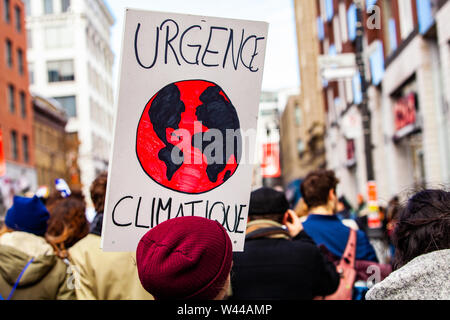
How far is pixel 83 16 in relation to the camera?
7112 cm

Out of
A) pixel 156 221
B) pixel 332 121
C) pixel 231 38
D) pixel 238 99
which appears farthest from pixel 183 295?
pixel 332 121

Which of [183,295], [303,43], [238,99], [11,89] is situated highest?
[303,43]

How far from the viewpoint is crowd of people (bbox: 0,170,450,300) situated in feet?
6.29

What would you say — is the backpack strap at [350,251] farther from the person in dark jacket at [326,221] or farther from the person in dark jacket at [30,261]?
the person in dark jacket at [30,261]

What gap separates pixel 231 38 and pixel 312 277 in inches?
61.6

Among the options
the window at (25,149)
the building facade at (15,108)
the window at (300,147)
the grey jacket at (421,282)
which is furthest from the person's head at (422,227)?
the window at (300,147)

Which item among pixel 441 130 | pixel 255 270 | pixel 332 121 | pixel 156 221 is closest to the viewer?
pixel 156 221

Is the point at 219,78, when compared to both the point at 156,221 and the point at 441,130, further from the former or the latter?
the point at 441,130

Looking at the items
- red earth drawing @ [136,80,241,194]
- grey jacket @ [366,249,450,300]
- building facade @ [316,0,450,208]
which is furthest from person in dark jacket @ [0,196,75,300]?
building facade @ [316,0,450,208]

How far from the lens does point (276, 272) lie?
3.61m

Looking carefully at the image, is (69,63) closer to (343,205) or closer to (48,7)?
(48,7)

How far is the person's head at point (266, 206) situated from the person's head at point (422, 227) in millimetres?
1573

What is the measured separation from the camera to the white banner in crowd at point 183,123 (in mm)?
2768

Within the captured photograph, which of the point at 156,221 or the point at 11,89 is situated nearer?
the point at 156,221
